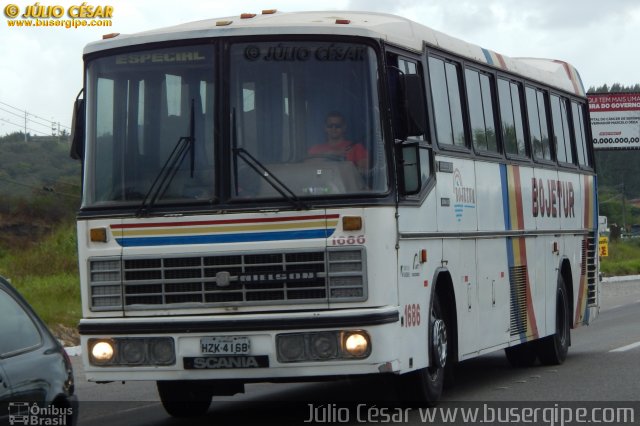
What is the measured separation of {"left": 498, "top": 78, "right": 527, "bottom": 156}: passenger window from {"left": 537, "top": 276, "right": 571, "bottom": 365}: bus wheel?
2213mm

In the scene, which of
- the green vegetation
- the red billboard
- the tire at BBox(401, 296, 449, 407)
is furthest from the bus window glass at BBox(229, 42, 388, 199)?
the red billboard

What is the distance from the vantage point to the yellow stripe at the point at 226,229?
10023mm

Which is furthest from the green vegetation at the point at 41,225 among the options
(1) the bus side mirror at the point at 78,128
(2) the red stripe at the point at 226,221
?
(2) the red stripe at the point at 226,221

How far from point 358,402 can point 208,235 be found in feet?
9.90

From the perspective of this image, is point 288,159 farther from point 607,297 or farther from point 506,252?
point 607,297

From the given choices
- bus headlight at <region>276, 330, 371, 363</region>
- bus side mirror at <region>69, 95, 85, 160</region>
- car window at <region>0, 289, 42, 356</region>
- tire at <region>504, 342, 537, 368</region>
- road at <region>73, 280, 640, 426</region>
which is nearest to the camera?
car window at <region>0, 289, 42, 356</region>

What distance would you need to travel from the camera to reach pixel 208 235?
10141 mm

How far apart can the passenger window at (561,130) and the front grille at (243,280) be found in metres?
7.63

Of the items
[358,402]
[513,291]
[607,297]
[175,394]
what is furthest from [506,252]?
[607,297]

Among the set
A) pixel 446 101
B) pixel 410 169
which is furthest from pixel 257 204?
pixel 446 101

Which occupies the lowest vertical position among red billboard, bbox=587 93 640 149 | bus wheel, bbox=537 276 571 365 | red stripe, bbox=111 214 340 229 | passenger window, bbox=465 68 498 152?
bus wheel, bbox=537 276 571 365

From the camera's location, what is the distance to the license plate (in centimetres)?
999

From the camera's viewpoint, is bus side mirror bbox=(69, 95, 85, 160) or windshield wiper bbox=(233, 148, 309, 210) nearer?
windshield wiper bbox=(233, 148, 309, 210)

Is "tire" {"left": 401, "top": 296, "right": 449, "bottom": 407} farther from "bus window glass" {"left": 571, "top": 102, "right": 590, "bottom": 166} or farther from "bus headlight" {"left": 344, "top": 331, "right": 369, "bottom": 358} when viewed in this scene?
"bus window glass" {"left": 571, "top": 102, "right": 590, "bottom": 166}
